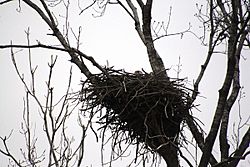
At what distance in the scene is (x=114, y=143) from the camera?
9.29 ft

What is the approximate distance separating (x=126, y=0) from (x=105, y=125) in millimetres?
2296

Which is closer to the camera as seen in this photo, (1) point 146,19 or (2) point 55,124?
(2) point 55,124

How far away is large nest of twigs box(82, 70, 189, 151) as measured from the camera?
274 cm

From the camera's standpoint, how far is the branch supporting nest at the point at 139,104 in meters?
2.74

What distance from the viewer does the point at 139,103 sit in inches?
108

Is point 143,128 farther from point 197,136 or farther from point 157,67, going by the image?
point 157,67

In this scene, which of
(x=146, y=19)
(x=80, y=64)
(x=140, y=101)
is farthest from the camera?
(x=146, y=19)

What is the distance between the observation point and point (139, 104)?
2.73 m

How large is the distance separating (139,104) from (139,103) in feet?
0.04

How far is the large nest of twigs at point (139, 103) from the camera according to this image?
9.00 ft

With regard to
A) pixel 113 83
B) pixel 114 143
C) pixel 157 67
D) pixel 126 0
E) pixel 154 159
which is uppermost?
pixel 126 0

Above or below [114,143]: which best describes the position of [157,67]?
above

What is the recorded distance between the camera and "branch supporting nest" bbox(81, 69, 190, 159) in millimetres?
2744

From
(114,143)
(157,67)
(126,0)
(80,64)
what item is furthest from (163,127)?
(126,0)
